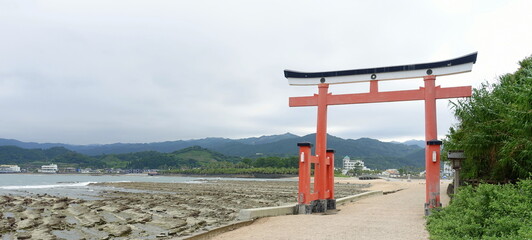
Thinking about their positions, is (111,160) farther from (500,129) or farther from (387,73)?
(500,129)

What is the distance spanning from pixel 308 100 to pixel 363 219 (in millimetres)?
4604

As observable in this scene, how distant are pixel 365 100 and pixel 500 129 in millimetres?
4295

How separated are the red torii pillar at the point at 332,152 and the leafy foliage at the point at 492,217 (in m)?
2.80

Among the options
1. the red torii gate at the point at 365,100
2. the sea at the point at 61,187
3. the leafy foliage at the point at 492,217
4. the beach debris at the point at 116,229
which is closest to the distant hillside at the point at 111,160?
the sea at the point at 61,187

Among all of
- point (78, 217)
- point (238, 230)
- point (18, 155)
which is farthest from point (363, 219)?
point (18, 155)

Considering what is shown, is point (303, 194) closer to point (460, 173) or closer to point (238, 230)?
point (238, 230)

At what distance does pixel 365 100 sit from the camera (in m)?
12.8

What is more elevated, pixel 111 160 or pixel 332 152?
pixel 332 152

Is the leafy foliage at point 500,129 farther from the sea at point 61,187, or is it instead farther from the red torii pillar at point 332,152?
the sea at point 61,187

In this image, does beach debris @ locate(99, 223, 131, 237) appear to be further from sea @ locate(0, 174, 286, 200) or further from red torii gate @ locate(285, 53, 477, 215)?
sea @ locate(0, 174, 286, 200)

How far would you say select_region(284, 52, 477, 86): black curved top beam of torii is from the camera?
11.5m

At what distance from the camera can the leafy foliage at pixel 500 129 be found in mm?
7750

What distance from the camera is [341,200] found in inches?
671

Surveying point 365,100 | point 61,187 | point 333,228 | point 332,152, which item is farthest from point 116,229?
point 61,187
